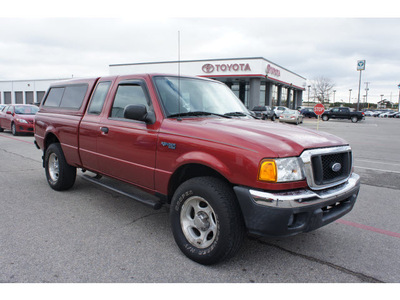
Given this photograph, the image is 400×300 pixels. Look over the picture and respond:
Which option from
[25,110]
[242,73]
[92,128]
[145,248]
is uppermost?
[242,73]

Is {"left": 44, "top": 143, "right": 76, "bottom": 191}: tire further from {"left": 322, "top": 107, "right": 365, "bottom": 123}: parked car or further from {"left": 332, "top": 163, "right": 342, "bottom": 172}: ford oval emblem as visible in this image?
{"left": 322, "top": 107, "right": 365, "bottom": 123}: parked car

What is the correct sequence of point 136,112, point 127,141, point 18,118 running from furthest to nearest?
point 18,118
point 127,141
point 136,112

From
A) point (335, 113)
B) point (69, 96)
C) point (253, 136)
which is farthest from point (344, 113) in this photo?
point (253, 136)

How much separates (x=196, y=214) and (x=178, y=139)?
0.77 m

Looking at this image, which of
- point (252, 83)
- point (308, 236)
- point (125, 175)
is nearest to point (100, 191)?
point (125, 175)

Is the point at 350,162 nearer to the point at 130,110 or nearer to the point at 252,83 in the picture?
the point at 130,110

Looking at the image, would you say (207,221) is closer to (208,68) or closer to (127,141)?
(127,141)

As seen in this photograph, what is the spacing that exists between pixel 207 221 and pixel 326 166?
4.09 feet

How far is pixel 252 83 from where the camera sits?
132 ft

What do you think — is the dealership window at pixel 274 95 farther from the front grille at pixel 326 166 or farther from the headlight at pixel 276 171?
the headlight at pixel 276 171

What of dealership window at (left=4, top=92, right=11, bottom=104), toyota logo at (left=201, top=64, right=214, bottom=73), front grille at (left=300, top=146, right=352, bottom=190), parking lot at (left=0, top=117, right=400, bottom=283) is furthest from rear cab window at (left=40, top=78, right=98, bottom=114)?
dealership window at (left=4, top=92, right=11, bottom=104)

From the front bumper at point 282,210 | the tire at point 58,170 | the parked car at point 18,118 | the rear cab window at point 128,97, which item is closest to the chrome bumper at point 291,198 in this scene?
the front bumper at point 282,210

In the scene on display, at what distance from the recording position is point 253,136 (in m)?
2.88

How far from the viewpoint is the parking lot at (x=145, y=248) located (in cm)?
280
